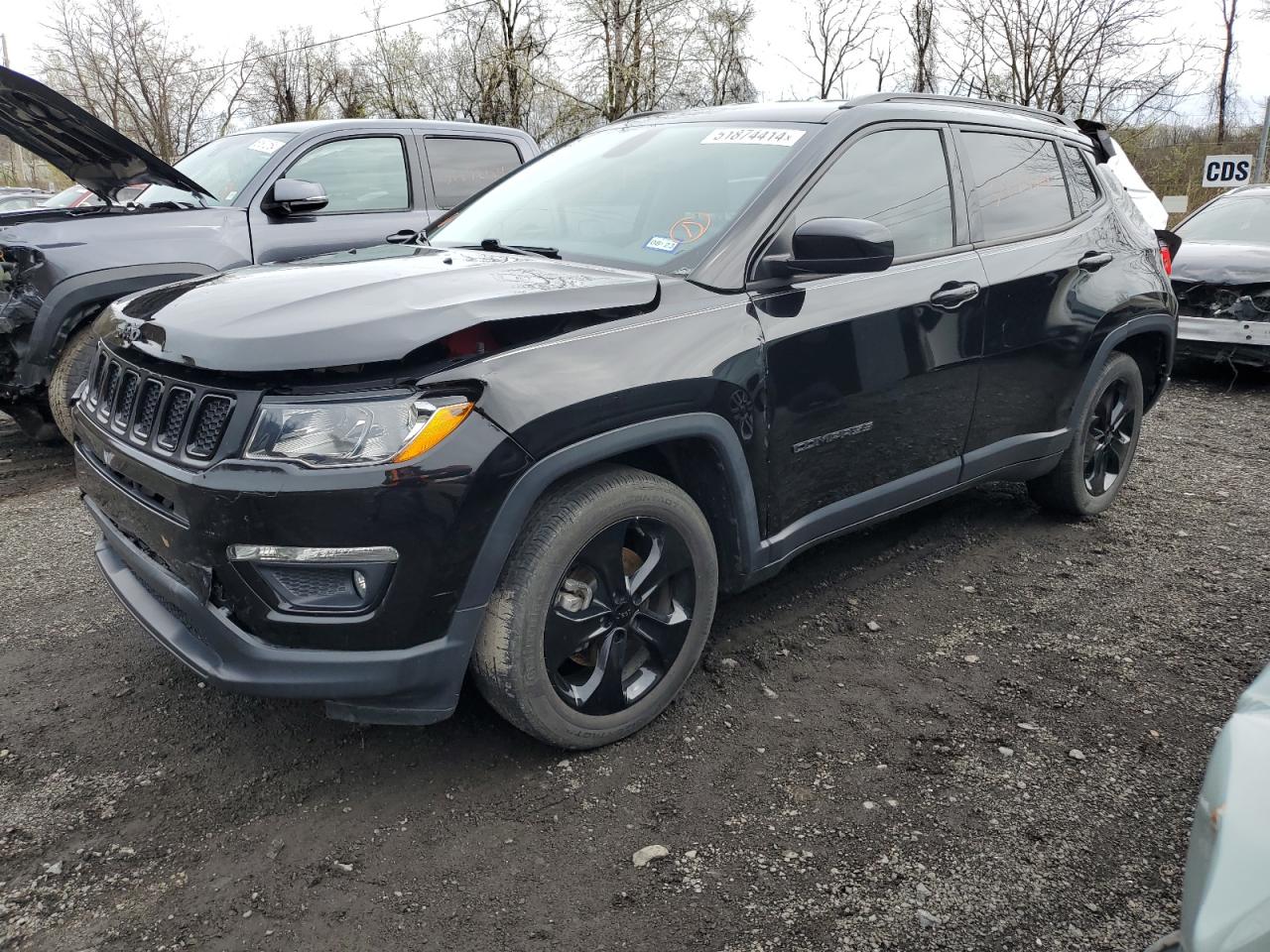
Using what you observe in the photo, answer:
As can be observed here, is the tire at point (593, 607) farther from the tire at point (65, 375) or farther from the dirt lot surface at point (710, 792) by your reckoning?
the tire at point (65, 375)

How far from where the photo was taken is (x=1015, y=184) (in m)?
3.89

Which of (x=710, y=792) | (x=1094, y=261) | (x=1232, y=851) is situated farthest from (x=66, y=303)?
(x=1232, y=851)

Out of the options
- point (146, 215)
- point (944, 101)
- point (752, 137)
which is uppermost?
point (944, 101)

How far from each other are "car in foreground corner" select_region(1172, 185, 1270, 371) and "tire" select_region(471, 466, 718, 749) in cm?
626

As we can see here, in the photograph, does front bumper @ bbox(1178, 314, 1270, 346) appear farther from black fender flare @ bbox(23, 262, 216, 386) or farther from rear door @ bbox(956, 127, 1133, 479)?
black fender flare @ bbox(23, 262, 216, 386)

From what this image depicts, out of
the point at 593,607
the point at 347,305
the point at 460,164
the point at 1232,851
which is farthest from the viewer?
the point at 460,164

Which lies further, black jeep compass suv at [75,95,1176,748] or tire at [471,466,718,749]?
tire at [471,466,718,749]

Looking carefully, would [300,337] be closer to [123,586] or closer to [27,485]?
[123,586]

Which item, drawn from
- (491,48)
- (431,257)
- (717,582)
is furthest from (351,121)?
(491,48)

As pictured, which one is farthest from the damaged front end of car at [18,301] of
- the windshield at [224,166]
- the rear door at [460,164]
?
the rear door at [460,164]

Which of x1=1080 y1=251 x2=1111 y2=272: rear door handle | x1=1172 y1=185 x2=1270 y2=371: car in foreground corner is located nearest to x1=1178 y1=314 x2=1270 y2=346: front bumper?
x1=1172 y1=185 x2=1270 y2=371: car in foreground corner

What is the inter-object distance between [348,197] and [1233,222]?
779 centimetres

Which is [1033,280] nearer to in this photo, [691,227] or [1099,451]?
[1099,451]

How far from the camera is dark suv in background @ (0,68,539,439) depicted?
4875mm
